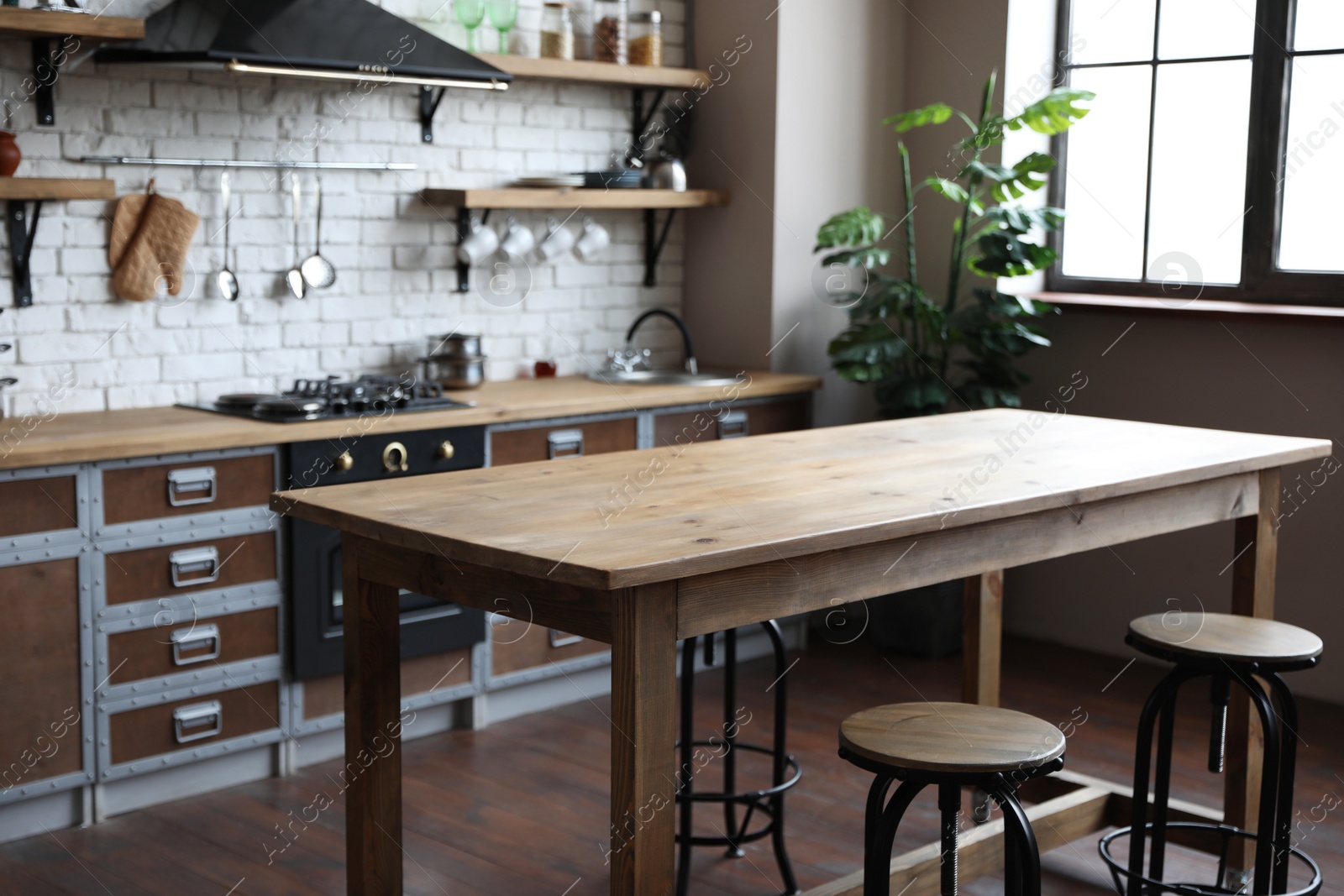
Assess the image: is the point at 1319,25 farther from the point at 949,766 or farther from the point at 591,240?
the point at 949,766

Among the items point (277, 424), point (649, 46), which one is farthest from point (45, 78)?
point (649, 46)

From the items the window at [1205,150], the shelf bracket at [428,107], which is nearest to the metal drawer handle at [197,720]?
the shelf bracket at [428,107]

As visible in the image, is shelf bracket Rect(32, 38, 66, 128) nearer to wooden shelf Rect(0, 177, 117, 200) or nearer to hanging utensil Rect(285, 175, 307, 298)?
wooden shelf Rect(0, 177, 117, 200)

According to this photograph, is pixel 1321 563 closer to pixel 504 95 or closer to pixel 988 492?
pixel 988 492

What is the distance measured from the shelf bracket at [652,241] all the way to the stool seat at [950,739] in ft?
10.3

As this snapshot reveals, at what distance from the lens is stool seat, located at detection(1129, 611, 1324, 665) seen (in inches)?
104

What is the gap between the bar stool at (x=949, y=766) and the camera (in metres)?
2.02

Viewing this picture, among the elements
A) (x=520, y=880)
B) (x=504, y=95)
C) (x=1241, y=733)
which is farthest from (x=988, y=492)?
(x=504, y=95)

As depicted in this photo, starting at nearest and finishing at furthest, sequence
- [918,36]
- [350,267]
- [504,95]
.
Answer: [350,267]
[504,95]
[918,36]

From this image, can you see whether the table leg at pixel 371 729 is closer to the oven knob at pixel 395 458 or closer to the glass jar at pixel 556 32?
the oven knob at pixel 395 458

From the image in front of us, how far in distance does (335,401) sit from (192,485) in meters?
0.49

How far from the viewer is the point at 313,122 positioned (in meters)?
4.18

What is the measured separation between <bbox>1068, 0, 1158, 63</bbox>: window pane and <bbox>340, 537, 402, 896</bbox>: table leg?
365 centimetres

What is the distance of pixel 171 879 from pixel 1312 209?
3.84 meters
